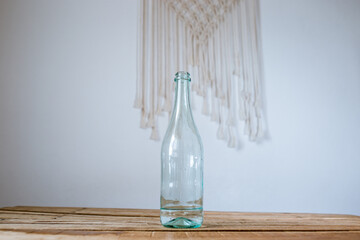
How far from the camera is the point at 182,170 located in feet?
1.93

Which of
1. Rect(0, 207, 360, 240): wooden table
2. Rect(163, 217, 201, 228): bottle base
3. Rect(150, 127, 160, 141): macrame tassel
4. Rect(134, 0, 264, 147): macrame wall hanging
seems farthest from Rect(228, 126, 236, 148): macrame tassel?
Rect(163, 217, 201, 228): bottle base

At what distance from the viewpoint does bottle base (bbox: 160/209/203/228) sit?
55 cm

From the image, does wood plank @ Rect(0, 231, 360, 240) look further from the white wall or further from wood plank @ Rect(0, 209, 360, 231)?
the white wall

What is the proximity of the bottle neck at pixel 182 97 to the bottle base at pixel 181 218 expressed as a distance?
19 centimetres

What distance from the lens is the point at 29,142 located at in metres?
1.63

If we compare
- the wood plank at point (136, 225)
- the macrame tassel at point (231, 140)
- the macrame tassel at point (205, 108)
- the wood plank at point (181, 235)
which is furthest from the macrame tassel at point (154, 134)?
the wood plank at point (181, 235)

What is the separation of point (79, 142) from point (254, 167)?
992 mm

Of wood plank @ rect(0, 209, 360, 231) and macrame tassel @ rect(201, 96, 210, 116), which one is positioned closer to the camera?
wood plank @ rect(0, 209, 360, 231)

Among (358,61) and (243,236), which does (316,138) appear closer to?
(358,61)

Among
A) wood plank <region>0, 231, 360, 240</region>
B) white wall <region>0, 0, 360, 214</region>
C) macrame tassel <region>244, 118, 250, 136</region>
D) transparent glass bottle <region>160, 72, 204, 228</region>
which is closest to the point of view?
wood plank <region>0, 231, 360, 240</region>

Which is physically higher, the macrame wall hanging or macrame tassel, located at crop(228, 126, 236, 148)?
the macrame wall hanging

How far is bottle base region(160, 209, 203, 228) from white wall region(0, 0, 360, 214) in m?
1.07

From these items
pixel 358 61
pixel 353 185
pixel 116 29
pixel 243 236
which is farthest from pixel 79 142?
pixel 358 61

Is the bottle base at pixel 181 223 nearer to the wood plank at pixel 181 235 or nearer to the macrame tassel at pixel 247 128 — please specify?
the wood plank at pixel 181 235
